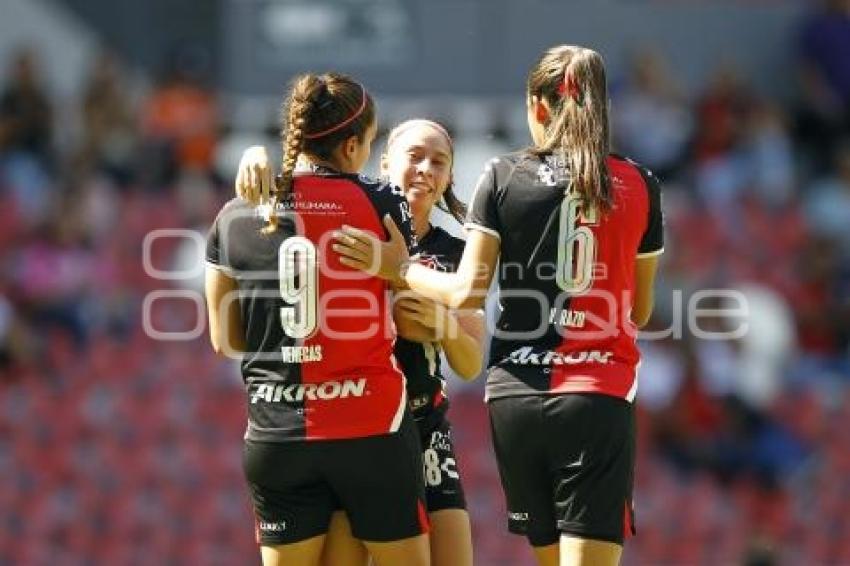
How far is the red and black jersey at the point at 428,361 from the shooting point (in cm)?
619

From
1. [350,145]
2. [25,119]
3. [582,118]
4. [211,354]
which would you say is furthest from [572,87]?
[25,119]

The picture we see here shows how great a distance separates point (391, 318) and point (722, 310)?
279 inches

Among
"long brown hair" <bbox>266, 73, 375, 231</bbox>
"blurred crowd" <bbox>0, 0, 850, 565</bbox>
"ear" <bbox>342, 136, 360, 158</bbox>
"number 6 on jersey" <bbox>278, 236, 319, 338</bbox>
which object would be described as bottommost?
"blurred crowd" <bbox>0, 0, 850, 565</bbox>

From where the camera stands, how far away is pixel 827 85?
1460 centimetres

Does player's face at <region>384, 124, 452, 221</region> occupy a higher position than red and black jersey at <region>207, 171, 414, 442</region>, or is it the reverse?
player's face at <region>384, 124, 452, 221</region>

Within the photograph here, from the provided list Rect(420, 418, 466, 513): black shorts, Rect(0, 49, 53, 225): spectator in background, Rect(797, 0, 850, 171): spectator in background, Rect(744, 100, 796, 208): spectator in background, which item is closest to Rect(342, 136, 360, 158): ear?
Rect(420, 418, 466, 513): black shorts

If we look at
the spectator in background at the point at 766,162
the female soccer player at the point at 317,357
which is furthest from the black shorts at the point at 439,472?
the spectator in background at the point at 766,162

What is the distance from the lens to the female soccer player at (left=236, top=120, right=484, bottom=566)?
19.7 feet

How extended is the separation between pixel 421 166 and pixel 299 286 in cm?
92

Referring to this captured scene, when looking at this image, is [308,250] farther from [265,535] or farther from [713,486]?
[713,486]

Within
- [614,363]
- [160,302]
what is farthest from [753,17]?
[614,363]

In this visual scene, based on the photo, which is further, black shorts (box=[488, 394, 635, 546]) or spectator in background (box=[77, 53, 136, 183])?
spectator in background (box=[77, 53, 136, 183])

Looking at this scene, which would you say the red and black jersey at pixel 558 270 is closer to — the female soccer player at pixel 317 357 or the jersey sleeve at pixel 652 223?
the jersey sleeve at pixel 652 223

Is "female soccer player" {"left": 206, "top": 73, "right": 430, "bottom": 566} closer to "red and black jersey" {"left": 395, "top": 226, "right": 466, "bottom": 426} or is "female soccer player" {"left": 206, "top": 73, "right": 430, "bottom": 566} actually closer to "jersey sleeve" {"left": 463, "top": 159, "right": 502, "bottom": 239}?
"jersey sleeve" {"left": 463, "top": 159, "right": 502, "bottom": 239}
